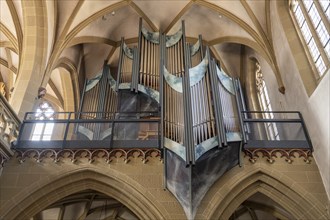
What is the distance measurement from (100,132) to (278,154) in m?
4.96

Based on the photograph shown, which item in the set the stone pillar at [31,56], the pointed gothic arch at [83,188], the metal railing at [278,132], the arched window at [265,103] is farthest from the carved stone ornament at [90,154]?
the arched window at [265,103]

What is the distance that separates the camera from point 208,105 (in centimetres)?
736

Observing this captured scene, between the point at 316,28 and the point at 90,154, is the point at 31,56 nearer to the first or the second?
the point at 90,154

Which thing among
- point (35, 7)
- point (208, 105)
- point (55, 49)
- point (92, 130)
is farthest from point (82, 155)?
point (35, 7)

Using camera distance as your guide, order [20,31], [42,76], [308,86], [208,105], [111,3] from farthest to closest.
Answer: [111,3] < [20,31] < [42,76] < [308,86] < [208,105]

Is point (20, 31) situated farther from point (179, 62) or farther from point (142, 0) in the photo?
point (179, 62)

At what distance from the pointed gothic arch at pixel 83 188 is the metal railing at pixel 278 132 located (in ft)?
8.80

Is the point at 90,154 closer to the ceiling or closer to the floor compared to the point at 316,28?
closer to the floor

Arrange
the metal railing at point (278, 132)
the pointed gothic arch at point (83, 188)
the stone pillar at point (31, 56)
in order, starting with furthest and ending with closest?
1. the stone pillar at point (31, 56)
2. the metal railing at point (278, 132)
3. the pointed gothic arch at point (83, 188)

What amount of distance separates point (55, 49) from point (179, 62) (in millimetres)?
4100

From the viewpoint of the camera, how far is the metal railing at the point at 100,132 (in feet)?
25.4

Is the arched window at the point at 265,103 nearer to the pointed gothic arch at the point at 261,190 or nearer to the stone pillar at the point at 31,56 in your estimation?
the pointed gothic arch at the point at 261,190

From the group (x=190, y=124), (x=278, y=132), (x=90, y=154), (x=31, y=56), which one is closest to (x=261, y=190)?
(x=190, y=124)

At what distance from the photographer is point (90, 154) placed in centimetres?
761
